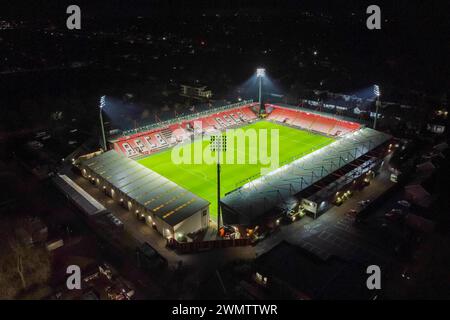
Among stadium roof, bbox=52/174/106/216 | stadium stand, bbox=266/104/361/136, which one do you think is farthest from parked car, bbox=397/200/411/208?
stadium roof, bbox=52/174/106/216

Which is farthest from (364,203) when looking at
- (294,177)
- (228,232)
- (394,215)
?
(228,232)

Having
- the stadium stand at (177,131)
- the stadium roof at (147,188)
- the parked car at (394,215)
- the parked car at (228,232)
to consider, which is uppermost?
the stadium stand at (177,131)

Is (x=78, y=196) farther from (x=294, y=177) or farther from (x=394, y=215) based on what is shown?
(x=394, y=215)

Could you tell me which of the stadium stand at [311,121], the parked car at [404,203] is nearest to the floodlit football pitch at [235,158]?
the stadium stand at [311,121]

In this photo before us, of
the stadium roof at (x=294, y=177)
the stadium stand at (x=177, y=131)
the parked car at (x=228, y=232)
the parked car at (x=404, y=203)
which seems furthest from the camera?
the stadium stand at (x=177, y=131)

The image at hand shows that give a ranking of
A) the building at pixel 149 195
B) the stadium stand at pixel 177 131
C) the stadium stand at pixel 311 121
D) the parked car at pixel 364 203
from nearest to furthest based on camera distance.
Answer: the building at pixel 149 195, the parked car at pixel 364 203, the stadium stand at pixel 177 131, the stadium stand at pixel 311 121

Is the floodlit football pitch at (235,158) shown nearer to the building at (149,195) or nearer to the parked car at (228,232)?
the parked car at (228,232)
